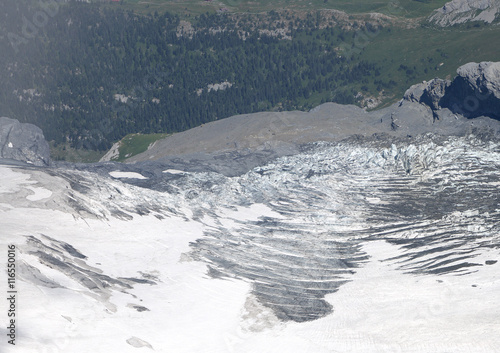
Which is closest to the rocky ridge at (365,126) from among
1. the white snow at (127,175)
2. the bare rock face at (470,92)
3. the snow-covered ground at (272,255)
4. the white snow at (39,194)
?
the bare rock face at (470,92)

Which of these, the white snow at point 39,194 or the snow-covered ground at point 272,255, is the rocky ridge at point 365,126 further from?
the white snow at point 39,194

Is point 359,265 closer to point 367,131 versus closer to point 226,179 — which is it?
point 226,179

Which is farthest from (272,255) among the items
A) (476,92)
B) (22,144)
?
(22,144)

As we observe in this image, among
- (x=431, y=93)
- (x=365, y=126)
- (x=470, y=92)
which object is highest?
(x=470, y=92)

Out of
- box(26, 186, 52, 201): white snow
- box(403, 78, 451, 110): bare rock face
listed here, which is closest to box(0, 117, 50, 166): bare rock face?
box(26, 186, 52, 201): white snow

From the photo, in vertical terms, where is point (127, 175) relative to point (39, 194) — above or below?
below

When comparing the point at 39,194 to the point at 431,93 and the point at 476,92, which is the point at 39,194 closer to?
the point at 476,92

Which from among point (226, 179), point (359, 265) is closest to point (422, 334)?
point (359, 265)
